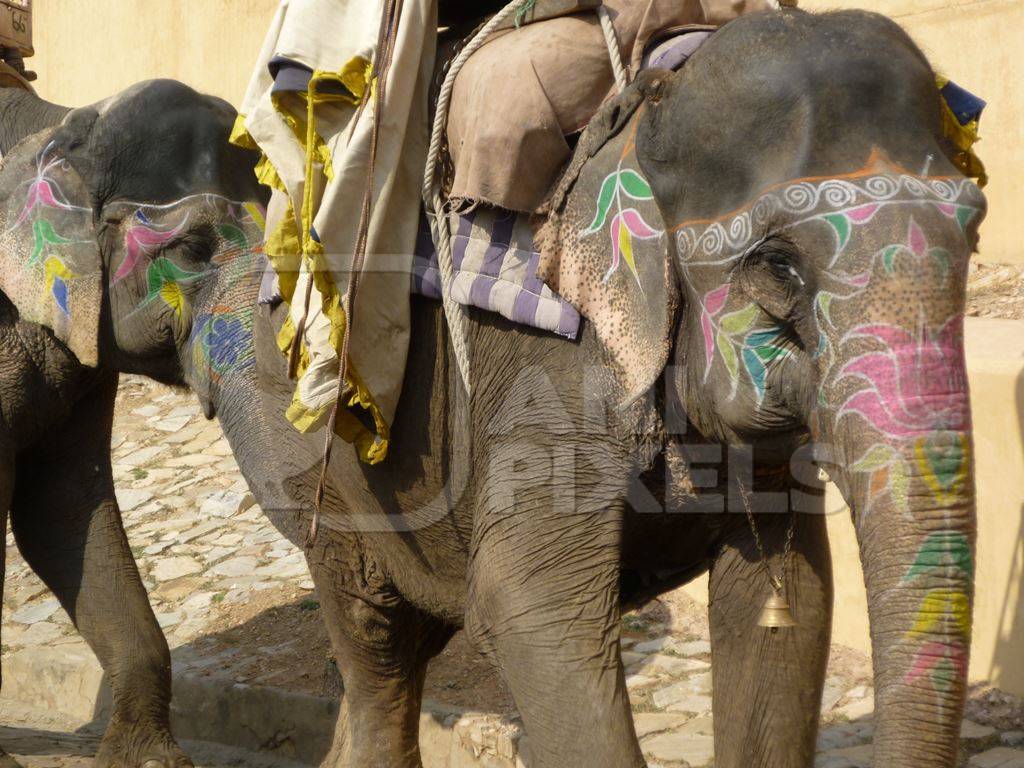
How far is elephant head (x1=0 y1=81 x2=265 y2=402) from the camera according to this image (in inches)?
171

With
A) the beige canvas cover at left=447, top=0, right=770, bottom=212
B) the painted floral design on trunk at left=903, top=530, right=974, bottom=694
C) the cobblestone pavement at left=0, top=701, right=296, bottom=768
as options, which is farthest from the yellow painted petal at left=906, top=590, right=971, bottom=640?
the cobblestone pavement at left=0, top=701, right=296, bottom=768

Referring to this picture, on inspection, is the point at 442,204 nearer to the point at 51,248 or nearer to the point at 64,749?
the point at 51,248

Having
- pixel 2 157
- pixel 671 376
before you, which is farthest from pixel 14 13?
pixel 671 376

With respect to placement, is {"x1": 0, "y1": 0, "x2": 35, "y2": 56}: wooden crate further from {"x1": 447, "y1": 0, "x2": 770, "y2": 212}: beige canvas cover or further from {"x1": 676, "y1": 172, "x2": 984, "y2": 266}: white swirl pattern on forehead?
{"x1": 676, "y1": 172, "x2": 984, "y2": 266}: white swirl pattern on forehead

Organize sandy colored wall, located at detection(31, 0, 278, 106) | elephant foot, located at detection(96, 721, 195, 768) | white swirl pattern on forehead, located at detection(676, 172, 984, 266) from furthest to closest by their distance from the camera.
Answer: sandy colored wall, located at detection(31, 0, 278, 106) → elephant foot, located at detection(96, 721, 195, 768) → white swirl pattern on forehead, located at detection(676, 172, 984, 266)

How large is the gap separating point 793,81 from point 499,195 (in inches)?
23.7

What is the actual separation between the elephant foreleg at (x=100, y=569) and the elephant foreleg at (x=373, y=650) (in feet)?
A: 3.80

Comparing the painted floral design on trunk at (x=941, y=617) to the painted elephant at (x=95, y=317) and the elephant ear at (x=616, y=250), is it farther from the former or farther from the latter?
the painted elephant at (x=95, y=317)

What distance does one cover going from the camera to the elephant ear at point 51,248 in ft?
15.1

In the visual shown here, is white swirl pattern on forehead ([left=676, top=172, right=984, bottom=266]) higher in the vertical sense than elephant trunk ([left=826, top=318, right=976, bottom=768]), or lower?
higher

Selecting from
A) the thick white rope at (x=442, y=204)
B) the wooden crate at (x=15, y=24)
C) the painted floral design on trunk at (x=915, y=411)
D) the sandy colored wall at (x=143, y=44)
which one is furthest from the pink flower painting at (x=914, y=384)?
the sandy colored wall at (x=143, y=44)

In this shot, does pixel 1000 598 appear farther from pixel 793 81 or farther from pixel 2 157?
pixel 2 157

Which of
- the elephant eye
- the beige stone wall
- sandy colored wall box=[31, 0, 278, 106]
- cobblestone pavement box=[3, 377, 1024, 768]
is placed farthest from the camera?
sandy colored wall box=[31, 0, 278, 106]

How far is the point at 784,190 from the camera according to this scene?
2.24 meters
